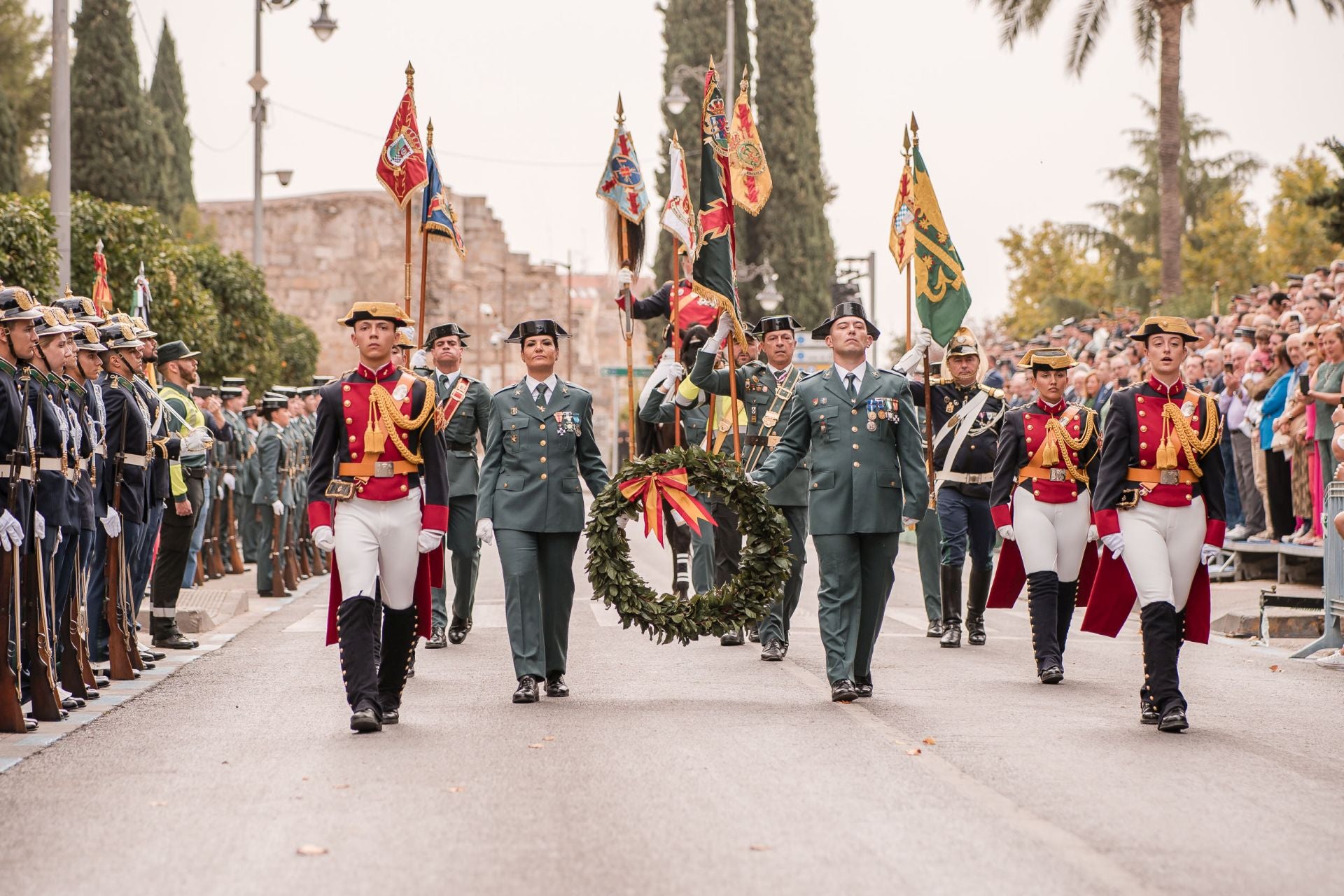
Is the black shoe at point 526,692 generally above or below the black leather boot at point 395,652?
below

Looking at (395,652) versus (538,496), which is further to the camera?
(538,496)

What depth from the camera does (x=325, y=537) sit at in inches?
360

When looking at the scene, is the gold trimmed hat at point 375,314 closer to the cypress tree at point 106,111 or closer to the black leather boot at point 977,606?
the black leather boot at point 977,606

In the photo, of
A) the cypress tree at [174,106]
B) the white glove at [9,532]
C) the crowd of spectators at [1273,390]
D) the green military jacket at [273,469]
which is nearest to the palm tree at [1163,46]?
the crowd of spectators at [1273,390]

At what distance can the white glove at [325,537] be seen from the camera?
9.16m

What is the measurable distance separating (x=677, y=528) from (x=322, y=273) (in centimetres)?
5349

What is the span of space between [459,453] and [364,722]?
471 centimetres

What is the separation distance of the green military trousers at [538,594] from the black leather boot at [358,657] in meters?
1.11

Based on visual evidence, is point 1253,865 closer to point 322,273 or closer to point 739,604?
point 739,604

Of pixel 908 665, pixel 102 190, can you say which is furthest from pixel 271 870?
pixel 102 190

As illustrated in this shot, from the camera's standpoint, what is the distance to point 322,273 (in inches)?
2603

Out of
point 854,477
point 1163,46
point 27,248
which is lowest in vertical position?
point 854,477

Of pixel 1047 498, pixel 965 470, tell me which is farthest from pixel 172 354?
pixel 1047 498

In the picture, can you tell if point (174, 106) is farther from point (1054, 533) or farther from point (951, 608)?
point (1054, 533)
